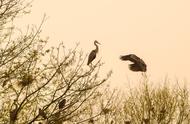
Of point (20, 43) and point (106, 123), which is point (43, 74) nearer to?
point (20, 43)

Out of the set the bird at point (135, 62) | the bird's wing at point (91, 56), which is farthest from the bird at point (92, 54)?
the bird at point (135, 62)

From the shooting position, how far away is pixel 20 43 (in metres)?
12.8

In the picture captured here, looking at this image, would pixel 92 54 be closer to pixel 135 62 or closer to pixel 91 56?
pixel 91 56

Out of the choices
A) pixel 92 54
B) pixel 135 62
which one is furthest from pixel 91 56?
pixel 135 62

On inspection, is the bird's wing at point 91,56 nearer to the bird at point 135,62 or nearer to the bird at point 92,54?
the bird at point 92,54

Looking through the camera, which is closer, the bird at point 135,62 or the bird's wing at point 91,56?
the bird's wing at point 91,56

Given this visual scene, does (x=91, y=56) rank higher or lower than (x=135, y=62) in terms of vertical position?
higher

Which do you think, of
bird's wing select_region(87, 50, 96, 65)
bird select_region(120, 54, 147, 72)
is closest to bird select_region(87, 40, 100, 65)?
bird's wing select_region(87, 50, 96, 65)

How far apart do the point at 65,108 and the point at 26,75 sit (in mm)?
1522

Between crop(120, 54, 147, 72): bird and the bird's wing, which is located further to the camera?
crop(120, 54, 147, 72): bird

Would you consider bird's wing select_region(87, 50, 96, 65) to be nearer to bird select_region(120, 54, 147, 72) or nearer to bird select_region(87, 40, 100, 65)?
bird select_region(87, 40, 100, 65)

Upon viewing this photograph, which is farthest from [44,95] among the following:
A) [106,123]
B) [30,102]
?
[106,123]

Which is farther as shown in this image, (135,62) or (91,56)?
(135,62)

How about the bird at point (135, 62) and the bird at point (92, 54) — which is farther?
the bird at point (135, 62)
